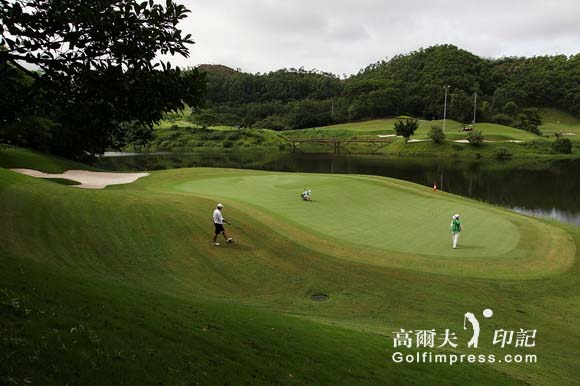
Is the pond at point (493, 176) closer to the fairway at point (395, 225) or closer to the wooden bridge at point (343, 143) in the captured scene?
the fairway at point (395, 225)

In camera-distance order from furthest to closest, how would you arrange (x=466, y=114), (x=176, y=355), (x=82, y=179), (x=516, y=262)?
1. (x=466, y=114)
2. (x=82, y=179)
3. (x=516, y=262)
4. (x=176, y=355)

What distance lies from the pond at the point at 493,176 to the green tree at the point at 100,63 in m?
47.7

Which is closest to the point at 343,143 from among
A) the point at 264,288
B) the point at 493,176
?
the point at 493,176

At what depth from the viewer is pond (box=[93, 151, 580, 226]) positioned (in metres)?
54.7

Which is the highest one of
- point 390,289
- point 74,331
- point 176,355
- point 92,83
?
point 92,83

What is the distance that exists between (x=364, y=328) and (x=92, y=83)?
489 inches

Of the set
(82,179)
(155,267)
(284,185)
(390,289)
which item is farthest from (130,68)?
(82,179)

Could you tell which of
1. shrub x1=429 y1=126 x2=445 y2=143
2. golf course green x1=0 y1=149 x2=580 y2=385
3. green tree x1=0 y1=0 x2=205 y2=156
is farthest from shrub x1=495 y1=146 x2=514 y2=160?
green tree x1=0 y1=0 x2=205 y2=156

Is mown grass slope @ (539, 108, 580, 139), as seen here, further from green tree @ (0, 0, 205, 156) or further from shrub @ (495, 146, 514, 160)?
green tree @ (0, 0, 205, 156)

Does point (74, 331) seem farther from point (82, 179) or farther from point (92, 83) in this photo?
point (82, 179)

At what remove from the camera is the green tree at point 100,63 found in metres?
8.15

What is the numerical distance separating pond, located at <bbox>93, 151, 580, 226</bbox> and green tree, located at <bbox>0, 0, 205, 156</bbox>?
4766cm

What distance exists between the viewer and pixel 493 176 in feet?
270

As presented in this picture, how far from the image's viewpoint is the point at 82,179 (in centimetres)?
4484
